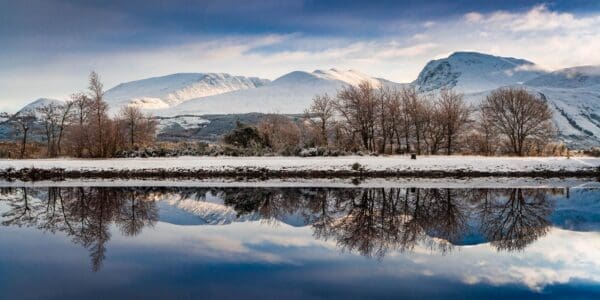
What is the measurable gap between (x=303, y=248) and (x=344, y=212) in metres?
6.66

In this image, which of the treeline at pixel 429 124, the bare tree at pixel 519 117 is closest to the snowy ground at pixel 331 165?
the treeline at pixel 429 124

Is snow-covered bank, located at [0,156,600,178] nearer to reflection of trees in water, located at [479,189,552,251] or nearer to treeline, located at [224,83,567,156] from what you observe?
reflection of trees in water, located at [479,189,552,251]

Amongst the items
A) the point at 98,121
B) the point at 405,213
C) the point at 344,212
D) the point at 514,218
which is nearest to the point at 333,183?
the point at 344,212

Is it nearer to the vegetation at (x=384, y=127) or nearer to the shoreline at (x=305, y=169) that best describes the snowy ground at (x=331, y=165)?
the shoreline at (x=305, y=169)

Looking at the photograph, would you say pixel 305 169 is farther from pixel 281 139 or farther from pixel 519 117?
pixel 519 117

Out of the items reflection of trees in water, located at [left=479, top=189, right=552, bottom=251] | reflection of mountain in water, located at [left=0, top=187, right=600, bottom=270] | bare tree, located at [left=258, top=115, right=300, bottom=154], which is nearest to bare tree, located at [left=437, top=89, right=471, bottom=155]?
bare tree, located at [left=258, top=115, right=300, bottom=154]

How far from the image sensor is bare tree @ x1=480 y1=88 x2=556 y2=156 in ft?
212

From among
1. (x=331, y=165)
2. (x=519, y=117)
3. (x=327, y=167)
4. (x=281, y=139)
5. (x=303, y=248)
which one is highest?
(x=519, y=117)

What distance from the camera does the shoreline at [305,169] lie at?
135ft

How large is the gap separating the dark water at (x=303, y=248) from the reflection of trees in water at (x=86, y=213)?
0.28ft

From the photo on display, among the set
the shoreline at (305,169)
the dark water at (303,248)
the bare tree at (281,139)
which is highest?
the bare tree at (281,139)

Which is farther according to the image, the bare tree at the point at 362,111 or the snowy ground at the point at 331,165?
the bare tree at the point at 362,111

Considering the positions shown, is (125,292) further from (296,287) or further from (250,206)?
(250,206)

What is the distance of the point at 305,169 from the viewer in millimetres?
42094
